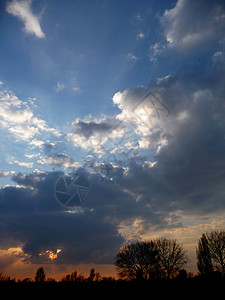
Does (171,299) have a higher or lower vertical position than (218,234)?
lower

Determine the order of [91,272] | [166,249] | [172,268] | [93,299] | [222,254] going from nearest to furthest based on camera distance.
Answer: [93,299] → [222,254] → [172,268] → [166,249] → [91,272]

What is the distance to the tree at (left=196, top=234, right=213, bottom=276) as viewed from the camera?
4597 centimetres

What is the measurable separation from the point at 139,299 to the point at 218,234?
135 feet

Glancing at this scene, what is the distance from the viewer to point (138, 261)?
50000mm

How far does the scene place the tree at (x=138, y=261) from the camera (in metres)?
47.9

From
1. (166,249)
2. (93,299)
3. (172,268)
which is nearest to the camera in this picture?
(93,299)

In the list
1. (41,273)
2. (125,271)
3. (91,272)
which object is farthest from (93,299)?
(41,273)

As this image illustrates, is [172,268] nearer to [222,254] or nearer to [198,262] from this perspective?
[198,262]

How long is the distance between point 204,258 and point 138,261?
63.2 feet

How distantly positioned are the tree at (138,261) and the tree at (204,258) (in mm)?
12779

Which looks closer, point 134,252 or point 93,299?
point 93,299

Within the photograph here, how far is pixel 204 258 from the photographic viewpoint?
48.2 metres

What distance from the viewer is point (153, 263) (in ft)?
160

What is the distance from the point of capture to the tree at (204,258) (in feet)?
151
